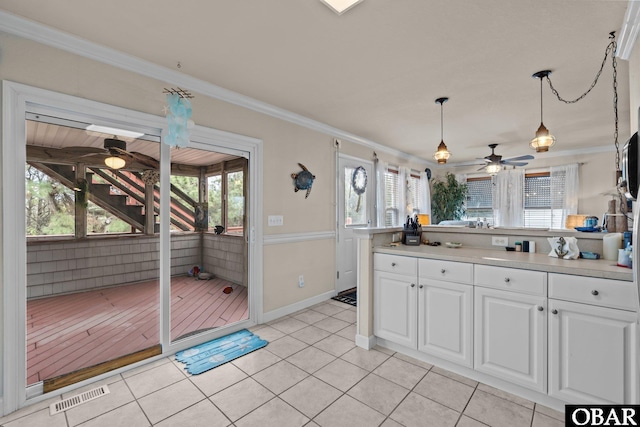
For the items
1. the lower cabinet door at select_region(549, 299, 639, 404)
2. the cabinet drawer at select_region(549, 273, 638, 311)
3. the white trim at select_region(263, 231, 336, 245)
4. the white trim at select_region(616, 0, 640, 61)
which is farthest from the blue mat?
the white trim at select_region(616, 0, 640, 61)

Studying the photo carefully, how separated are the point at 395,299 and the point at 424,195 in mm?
5014

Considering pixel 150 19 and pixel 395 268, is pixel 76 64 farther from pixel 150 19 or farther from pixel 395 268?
pixel 395 268

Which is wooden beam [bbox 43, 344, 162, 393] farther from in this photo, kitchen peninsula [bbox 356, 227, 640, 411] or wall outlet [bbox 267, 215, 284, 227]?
kitchen peninsula [bbox 356, 227, 640, 411]

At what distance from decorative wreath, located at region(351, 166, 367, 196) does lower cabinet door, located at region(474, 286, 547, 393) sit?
2.96m

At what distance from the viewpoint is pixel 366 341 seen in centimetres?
271

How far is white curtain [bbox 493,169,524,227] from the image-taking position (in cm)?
653

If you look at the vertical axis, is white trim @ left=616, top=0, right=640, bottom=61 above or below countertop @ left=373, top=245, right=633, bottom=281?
above

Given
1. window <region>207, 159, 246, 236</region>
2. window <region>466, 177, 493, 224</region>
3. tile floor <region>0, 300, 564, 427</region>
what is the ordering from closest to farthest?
tile floor <region>0, 300, 564, 427</region>
window <region>207, 159, 246, 236</region>
window <region>466, 177, 493, 224</region>

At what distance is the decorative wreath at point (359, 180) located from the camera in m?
4.84

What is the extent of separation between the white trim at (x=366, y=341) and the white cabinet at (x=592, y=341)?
52.7 inches

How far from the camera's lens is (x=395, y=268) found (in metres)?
2.59

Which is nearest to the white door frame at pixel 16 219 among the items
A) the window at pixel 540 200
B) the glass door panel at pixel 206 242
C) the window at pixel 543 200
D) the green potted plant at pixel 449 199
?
the glass door panel at pixel 206 242

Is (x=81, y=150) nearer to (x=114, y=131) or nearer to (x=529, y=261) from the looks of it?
(x=114, y=131)

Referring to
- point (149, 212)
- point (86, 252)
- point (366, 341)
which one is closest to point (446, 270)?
point (366, 341)
